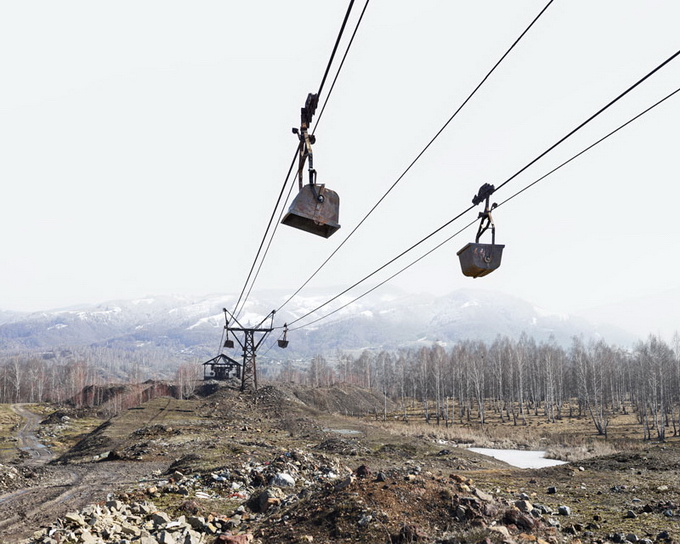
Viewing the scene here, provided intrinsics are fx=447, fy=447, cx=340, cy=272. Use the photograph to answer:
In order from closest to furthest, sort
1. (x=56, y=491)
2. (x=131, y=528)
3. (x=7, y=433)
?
(x=131, y=528) → (x=56, y=491) → (x=7, y=433)

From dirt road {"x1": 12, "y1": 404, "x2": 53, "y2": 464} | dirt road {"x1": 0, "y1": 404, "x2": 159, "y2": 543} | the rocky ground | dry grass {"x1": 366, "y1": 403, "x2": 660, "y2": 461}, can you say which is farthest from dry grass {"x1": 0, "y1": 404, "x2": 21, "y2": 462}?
dry grass {"x1": 366, "y1": 403, "x2": 660, "y2": 461}

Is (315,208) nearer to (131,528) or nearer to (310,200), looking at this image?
(310,200)

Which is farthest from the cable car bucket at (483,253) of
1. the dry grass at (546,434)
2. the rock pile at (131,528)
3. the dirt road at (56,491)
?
the dry grass at (546,434)

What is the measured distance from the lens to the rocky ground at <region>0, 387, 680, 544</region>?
9789mm

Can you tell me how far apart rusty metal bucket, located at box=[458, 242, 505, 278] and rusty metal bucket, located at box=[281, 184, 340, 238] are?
Result: 88.4 inches

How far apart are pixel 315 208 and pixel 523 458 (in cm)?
3431

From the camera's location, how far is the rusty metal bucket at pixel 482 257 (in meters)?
7.14

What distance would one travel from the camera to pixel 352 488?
11.4 meters

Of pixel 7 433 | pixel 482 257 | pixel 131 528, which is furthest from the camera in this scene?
pixel 7 433

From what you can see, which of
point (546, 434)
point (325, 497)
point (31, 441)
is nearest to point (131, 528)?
point (325, 497)

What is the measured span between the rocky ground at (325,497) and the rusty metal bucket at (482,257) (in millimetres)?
4855

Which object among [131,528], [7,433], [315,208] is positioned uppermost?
[315,208]

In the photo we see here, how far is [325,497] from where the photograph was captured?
446 inches

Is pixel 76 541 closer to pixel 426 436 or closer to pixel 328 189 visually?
pixel 328 189
